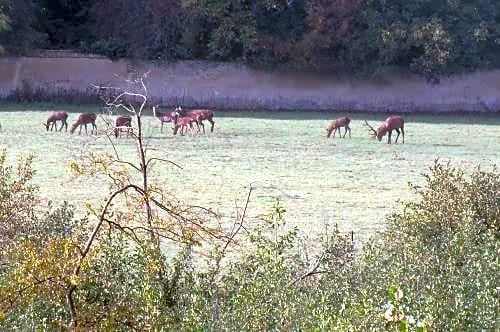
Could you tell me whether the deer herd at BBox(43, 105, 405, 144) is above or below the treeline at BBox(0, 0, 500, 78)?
below

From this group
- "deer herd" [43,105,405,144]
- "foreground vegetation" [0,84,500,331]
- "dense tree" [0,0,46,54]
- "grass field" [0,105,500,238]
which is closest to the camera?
"foreground vegetation" [0,84,500,331]

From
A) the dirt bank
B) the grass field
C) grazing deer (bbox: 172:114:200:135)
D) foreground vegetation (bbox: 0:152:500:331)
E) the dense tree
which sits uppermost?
the dense tree

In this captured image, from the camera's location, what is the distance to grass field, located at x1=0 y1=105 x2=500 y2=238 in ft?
47.8

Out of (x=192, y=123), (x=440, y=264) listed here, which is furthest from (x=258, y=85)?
(x=440, y=264)

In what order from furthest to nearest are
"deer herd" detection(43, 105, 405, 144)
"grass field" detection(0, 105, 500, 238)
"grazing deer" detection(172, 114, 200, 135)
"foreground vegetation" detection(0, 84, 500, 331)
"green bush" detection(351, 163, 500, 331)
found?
"grazing deer" detection(172, 114, 200, 135), "deer herd" detection(43, 105, 405, 144), "grass field" detection(0, 105, 500, 238), "green bush" detection(351, 163, 500, 331), "foreground vegetation" detection(0, 84, 500, 331)

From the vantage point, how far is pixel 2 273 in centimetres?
627

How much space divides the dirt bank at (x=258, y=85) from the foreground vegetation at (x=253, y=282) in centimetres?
2995

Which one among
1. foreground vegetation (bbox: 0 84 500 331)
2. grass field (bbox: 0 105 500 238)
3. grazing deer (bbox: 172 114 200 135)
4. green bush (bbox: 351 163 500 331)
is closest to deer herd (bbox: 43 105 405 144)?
grazing deer (bbox: 172 114 200 135)

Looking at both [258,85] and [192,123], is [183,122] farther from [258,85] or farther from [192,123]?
[258,85]

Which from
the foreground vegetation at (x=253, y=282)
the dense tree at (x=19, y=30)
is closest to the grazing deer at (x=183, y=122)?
the dense tree at (x=19, y=30)

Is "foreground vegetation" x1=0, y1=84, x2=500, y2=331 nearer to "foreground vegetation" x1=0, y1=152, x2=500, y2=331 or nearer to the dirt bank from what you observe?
"foreground vegetation" x1=0, y1=152, x2=500, y2=331

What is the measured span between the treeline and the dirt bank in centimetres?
53

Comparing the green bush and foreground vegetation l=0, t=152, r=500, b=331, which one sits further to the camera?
the green bush

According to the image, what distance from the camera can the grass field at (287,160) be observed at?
1456 cm
